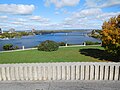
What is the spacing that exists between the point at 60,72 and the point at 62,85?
925 millimetres

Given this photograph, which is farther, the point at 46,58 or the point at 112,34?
→ the point at 46,58

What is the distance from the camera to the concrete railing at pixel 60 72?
861 cm

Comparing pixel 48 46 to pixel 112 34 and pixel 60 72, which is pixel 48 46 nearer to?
pixel 112 34

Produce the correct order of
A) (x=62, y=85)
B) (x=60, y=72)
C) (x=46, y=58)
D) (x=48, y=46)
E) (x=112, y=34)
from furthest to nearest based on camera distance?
(x=48, y=46) < (x=46, y=58) < (x=112, y=34) < (x=60, y=72) < (x=62, y=85)

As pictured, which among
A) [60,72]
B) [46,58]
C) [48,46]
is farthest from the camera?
[48,46]

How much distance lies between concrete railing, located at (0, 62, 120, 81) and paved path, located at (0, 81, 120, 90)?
422mm

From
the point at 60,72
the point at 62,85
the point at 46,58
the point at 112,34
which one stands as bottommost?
the point at 46,58

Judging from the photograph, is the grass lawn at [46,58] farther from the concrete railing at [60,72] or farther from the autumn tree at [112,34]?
the concrete railing at [60,72]

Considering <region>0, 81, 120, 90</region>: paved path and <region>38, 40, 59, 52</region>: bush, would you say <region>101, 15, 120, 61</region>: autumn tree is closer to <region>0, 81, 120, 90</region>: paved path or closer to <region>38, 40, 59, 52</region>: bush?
<region>0, 81, 120, 90</region>: paved path

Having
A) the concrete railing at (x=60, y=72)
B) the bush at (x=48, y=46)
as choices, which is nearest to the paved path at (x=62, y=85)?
the concrete railing at (x=60, y=72)

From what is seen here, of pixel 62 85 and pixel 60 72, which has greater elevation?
pixel 60 72

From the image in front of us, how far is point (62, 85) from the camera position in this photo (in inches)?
312

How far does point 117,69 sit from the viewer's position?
8555 millimetres

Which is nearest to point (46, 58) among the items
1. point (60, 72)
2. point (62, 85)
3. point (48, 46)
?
point (48, 46)
